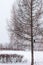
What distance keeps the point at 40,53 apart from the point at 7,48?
4.09 metres

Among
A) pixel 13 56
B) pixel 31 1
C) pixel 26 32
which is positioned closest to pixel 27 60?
pixel 13 56

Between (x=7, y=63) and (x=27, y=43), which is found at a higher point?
(x=27, y=43)

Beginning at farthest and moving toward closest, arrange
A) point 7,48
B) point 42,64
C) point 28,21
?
point 7,48 < point 42,64 < point 28,21

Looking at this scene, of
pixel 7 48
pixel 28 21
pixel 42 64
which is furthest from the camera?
pixel 7 48

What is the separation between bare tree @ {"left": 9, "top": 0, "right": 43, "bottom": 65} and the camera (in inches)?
538

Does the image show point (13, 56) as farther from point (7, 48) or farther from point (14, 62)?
point (7, 48)

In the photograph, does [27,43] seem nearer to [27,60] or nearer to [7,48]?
[27,60]

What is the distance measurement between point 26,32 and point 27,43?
1355mm

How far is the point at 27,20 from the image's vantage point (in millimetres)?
13648

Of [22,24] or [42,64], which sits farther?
[42,64]

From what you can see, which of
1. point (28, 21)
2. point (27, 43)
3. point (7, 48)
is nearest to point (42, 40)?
point (27, 43)

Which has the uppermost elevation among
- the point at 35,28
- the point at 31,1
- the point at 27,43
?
the point at 31,1

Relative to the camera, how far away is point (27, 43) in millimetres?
14984

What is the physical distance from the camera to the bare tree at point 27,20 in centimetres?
1366
